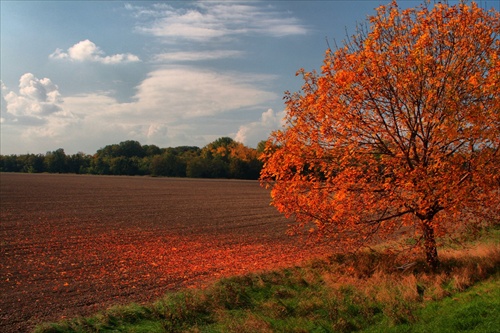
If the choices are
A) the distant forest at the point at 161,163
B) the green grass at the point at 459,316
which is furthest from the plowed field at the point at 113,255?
the distant forest at the point at 161,163

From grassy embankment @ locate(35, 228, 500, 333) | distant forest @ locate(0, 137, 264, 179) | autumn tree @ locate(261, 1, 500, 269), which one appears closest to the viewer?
grassy embankment @ locate(35, 228, 500, 333)

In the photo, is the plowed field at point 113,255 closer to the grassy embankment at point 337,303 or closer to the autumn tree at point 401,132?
the grassy embankment at point 337,303

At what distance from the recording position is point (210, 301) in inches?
402

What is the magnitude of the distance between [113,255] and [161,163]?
115917 mm

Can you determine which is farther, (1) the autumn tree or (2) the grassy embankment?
(1) the autumn tree

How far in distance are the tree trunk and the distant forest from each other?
97.4 m

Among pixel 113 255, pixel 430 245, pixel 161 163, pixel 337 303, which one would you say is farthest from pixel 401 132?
pixel 161 163

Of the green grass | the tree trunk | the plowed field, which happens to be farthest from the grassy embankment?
the plowed field

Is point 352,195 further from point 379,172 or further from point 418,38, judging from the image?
point 418,38

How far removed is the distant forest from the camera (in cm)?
12344

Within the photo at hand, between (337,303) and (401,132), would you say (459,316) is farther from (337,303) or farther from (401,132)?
(401,132)

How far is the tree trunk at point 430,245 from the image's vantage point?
12523 millimetres

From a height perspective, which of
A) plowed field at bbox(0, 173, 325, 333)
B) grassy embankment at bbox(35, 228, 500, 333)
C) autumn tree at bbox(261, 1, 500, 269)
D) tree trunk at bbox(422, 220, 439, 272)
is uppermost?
autumn tree at bbox(261, 1, 500, 269)

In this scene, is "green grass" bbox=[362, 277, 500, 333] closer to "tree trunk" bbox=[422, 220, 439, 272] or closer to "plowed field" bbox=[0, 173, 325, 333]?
"tree trunk" bbox=[422, 220, 439, 272]
